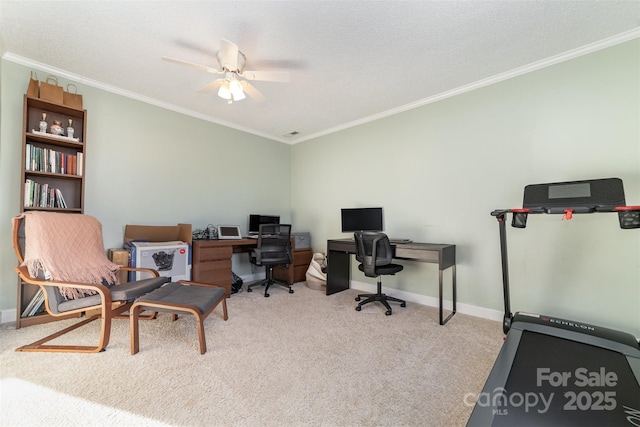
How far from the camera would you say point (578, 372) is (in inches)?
56.8

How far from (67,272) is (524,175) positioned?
4.27 meters

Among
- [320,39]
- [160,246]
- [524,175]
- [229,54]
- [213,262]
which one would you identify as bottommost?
[213,262]

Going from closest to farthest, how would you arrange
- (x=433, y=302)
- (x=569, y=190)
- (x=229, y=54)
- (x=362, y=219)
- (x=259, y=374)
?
1. (x=259, y=374)
2. (x=569, y=190)
3. (x=229, y=54)
4. (x=433, y=302)
5. (x=362, y=219)

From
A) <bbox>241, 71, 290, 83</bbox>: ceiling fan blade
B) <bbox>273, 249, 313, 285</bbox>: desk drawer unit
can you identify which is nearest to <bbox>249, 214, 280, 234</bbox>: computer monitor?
<bbox>273, 249, 313, 285</bbox>: desk drawer unit

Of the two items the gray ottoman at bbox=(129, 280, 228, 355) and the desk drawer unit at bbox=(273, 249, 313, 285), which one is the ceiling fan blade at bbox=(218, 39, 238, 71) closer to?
the gray ottoman at bbox=(129, 280, 228, 355)

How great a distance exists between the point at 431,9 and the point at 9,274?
14.5 feet

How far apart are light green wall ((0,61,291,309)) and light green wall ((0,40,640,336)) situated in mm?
13

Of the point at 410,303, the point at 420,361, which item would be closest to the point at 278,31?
the point at 420,361

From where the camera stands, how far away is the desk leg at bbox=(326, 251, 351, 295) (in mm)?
3656

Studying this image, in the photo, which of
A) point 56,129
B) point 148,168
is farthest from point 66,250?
point 148,168

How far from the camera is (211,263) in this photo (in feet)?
11.1

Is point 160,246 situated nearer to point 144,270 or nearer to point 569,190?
point 144,270

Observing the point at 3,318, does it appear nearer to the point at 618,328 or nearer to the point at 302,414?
the point at 302,414

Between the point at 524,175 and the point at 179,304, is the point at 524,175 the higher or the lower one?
the higher one
